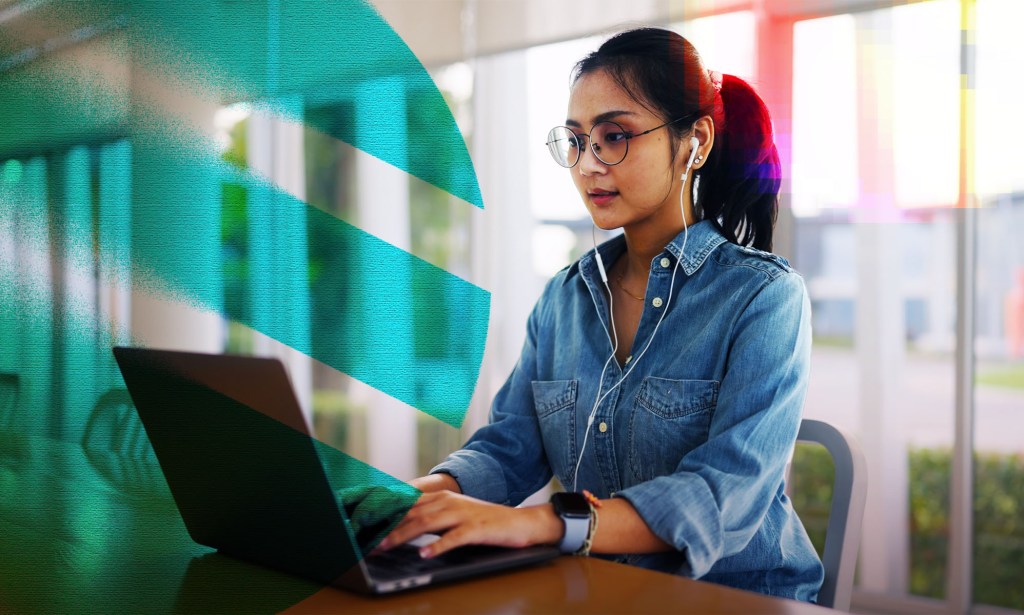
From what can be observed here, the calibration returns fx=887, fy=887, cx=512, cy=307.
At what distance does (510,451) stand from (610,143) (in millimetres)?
501

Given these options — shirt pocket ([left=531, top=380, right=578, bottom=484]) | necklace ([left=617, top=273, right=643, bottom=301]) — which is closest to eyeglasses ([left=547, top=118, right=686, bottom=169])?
necklace ([left=617, top=273, right=643, bottom=301])

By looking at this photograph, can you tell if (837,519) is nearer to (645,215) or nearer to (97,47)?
(645,215)

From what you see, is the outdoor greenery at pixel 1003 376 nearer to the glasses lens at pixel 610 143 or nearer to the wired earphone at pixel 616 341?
the wired earphone at pixel 616 341

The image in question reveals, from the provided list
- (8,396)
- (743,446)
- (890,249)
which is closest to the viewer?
(8,396)

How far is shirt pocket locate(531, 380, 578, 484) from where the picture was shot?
1.38m

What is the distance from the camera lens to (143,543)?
0.78 meters

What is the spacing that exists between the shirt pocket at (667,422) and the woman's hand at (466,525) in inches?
14.5

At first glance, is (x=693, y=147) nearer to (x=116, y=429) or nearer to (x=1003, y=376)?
(x=116, y=429)

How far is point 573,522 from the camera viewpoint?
93 centimetres

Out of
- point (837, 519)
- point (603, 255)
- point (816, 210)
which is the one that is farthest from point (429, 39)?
point (837, 519)

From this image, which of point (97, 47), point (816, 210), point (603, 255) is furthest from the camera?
point (816, 210)

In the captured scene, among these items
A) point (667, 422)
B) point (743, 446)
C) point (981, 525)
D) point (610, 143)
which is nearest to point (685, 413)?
point (667, 422)

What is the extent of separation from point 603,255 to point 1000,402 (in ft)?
5.90

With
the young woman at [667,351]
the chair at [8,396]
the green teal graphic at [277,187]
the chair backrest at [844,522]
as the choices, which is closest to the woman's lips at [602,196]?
the young woman at [667,351]
